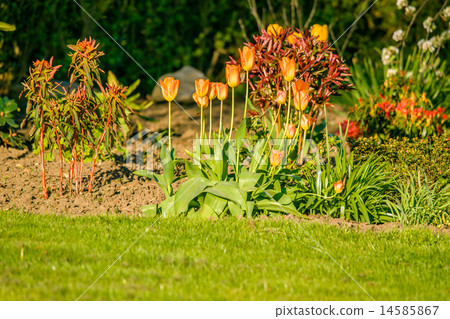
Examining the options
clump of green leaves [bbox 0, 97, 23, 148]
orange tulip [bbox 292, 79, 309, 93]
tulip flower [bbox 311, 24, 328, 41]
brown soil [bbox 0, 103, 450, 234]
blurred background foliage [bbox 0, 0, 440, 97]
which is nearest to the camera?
orange tulip [bbox 292, 79, 309, 93]

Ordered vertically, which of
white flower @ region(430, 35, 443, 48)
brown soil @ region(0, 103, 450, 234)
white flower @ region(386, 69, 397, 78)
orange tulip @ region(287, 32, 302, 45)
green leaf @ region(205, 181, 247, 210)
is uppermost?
white flower @ region(430, 35, 443, 48)

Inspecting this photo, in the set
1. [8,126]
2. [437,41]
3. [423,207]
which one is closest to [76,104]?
[8,126]

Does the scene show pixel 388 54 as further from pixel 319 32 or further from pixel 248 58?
pixel 248 58

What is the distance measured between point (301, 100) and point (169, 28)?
6.03m

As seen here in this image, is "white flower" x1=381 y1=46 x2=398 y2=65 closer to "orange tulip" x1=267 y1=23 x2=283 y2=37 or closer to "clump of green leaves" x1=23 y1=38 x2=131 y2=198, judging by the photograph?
"orange tulip" x1=267 y1=23 x2=283 y2=37

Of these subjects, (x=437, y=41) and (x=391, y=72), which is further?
(x=437, y=41)

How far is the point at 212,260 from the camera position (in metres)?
3.57

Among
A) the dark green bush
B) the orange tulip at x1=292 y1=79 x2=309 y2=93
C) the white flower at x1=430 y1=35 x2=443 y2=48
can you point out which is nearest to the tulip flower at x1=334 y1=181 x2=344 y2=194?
the orange tulip at x1=292 y1=79 x2=309 y2=93

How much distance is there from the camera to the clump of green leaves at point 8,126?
229 inches

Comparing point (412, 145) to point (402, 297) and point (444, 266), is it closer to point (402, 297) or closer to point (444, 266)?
point (444, 266)

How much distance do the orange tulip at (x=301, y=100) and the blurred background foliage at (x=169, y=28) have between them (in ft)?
15.0

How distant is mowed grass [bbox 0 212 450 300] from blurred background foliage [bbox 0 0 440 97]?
15.1ft

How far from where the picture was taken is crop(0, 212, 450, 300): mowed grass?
123 inches

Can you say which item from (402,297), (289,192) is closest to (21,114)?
(289,192)
